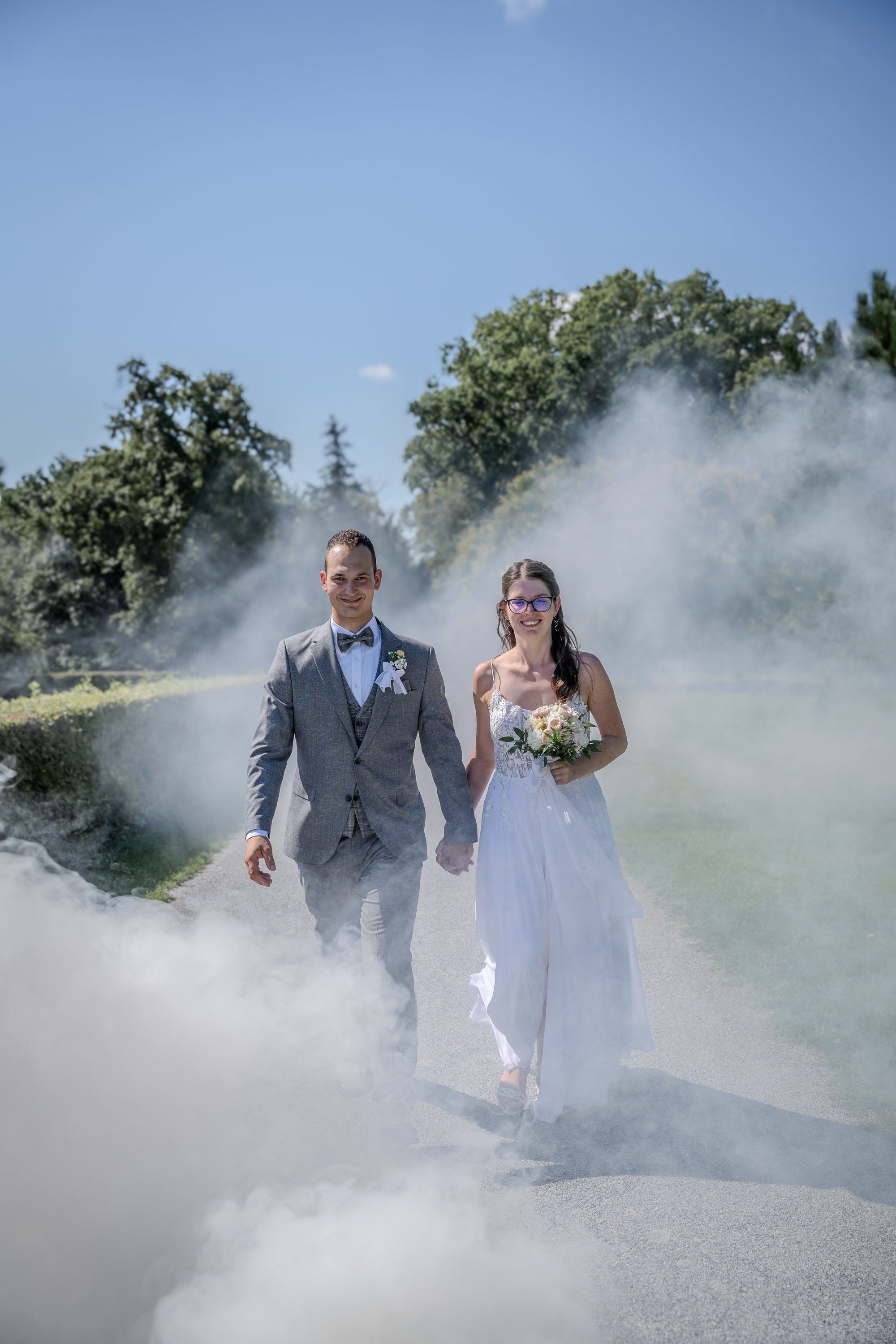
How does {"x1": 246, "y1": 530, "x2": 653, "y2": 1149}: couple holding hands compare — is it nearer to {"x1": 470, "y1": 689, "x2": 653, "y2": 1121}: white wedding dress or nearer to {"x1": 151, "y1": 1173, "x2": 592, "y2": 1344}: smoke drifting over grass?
{"x1": 470, "y1": 689, "x2": 653, "y2": 1121}: white wedding dress

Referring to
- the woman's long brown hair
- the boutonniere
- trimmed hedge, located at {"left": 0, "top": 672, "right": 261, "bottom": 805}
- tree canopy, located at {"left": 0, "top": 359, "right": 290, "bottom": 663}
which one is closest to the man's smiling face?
the boutonniere

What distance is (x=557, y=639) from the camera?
381 cm

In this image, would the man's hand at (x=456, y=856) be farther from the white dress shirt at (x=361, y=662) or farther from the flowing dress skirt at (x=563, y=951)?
the white dress shirt at (x=361, y=662)

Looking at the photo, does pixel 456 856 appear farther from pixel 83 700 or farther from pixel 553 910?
pixel 83 700

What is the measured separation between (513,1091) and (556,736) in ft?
4.28

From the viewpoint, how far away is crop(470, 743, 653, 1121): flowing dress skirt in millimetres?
A: 3355

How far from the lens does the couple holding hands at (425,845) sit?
3330mm

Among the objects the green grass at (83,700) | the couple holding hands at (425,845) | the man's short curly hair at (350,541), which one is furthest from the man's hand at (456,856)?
the green grass at (83,700)

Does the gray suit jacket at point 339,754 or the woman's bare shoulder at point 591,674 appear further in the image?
the woman's bare shoulder at point 591,674

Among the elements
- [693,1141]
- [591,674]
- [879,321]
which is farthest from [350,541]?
[879,321]

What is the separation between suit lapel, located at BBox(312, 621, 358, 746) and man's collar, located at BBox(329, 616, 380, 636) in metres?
0.02

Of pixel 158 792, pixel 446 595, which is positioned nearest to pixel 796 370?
pixel 158 792

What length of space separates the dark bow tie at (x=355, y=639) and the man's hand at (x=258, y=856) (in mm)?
760

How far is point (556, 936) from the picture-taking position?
345cm
